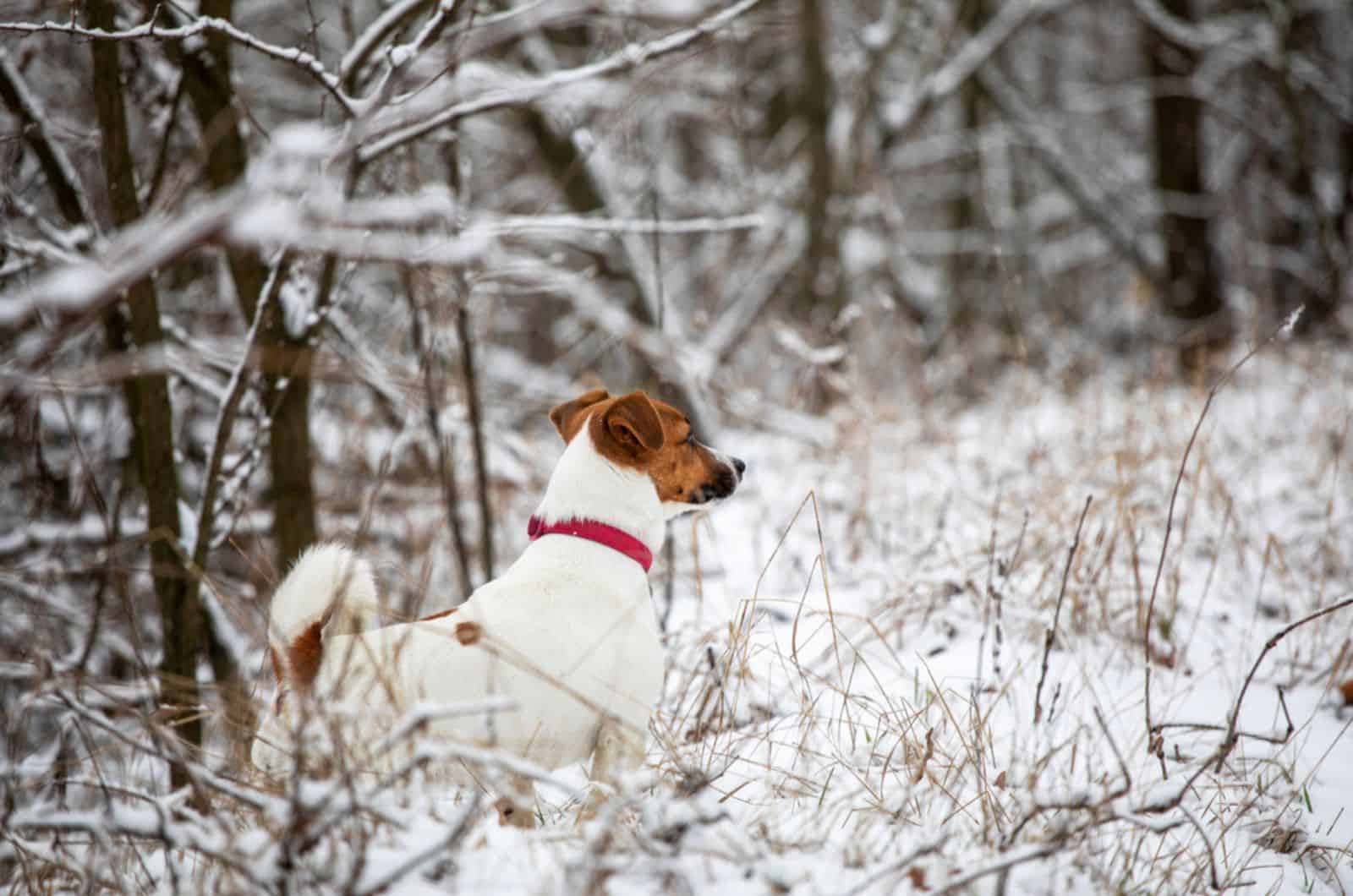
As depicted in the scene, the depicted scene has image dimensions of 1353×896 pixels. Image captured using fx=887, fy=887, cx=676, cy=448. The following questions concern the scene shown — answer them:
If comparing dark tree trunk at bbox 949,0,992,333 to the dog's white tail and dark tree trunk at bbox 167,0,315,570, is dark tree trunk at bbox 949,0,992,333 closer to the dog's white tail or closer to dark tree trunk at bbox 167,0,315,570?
dark tree trunk at bbox 167,0,315,570

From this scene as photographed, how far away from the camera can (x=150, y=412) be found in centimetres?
316

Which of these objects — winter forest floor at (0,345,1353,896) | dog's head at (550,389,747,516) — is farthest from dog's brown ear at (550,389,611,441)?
winter forest floor at (0,345,1353,896)

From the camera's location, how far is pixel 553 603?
2318 millimetres

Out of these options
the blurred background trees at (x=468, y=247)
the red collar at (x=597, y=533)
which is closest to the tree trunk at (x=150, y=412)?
the blurred background trees at (x=468, y=247)

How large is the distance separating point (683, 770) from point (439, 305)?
226 cm

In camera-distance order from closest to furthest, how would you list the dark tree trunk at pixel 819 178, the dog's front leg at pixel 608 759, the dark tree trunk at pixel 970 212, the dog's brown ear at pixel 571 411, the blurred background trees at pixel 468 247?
the dog's front leg at pixel 608 759 < the blurred background trees at pixel 468 247 < the dog's brown ear at pixel 571 411 < the dark tree trunk at pixel 819 178 < the dark tree trunk at pixel 970 212

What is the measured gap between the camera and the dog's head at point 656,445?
8.38ft

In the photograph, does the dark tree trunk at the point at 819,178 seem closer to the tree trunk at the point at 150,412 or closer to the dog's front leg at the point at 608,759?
the tree trunk at the point at 150,412

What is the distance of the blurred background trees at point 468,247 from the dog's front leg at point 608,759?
61 cm

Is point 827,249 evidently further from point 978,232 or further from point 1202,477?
point 978,232

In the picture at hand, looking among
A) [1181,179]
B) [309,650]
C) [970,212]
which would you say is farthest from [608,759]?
[970,212]

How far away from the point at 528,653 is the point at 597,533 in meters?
0.43

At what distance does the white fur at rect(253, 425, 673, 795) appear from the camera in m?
2.16

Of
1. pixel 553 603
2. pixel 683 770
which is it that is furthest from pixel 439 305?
pixel 683 770
